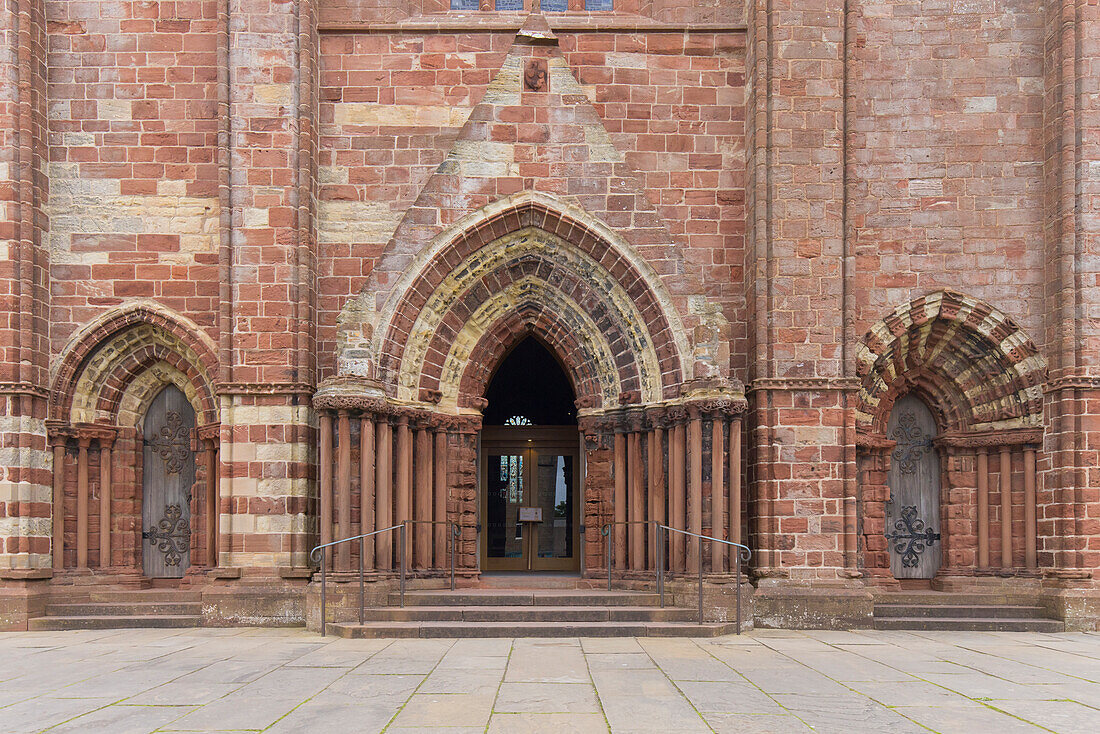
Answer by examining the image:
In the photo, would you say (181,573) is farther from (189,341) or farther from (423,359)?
(423,359)

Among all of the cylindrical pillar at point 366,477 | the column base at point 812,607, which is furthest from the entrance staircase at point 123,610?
the column base at point 812,607

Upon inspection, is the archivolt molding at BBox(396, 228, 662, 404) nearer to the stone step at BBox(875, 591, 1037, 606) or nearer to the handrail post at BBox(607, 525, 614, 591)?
the handrail post at BBox(607, 525, 614, 591)

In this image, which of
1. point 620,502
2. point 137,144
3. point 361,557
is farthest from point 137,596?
point 620,502

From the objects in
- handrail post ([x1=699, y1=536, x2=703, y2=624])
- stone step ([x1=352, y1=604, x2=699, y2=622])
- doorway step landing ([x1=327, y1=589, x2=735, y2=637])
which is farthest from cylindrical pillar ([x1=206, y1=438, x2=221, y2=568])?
handrail post ([x1=699, y1=536, x2=703, y2=624])

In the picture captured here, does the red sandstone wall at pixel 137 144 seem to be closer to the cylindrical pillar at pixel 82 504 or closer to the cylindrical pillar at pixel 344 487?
the cylindrical pillar at pixel 82 504

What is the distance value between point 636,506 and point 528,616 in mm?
2502

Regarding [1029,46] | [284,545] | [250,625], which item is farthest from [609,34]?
[250,625]

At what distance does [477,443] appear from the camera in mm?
13969

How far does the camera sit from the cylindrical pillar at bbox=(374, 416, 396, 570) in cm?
1218

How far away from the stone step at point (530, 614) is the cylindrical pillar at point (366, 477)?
967 millimetres

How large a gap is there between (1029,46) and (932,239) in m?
3.16

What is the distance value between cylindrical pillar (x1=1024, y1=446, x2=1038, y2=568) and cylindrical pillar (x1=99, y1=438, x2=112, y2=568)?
516 inches

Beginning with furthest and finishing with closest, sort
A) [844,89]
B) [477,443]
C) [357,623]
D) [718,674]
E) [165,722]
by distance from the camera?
[477,443], [844,89], [357,623], [718,674], [165,722]

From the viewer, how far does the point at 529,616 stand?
1136 cm
